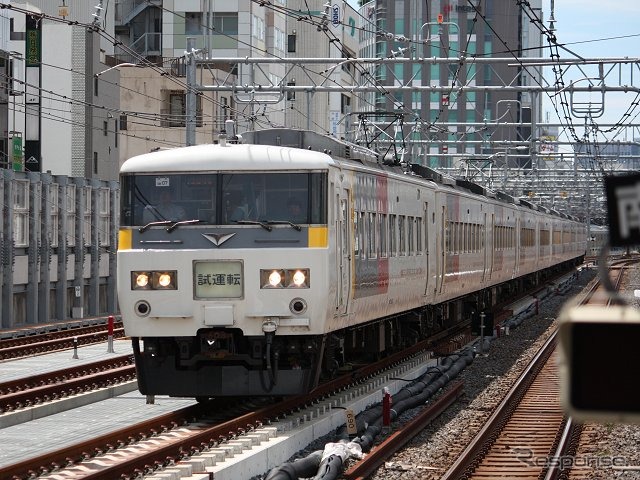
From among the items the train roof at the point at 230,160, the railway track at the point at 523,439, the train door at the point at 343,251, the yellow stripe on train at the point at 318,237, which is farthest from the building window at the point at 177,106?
the yellow stripe on train at the point at 318,237

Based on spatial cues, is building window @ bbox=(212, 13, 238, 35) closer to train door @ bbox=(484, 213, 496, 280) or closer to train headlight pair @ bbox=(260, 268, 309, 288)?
train door @ bbox=(484, 213, 496, 280)

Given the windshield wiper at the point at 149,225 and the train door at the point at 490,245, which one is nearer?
the windshield wiper at the point at 149,225

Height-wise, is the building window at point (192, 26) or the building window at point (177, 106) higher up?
the building window at point (192, 26)

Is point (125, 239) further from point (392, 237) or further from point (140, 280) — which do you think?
point (392, 237)

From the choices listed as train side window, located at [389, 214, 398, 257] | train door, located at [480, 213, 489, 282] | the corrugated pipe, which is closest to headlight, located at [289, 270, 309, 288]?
the corrugated pipe

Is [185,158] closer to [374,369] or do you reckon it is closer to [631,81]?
[374,369]

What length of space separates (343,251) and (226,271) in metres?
1.56

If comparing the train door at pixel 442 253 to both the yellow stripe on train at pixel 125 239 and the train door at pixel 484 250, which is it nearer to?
the train door at pixel 484 250

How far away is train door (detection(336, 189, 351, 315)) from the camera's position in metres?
13.4

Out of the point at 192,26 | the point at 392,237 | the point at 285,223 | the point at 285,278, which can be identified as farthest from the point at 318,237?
the point at 192,26

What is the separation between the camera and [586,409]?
3135 mm

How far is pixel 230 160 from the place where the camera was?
13125mm

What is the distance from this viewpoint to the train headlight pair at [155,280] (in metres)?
12.7

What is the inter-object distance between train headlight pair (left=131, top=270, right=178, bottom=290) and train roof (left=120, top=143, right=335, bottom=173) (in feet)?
3.53
